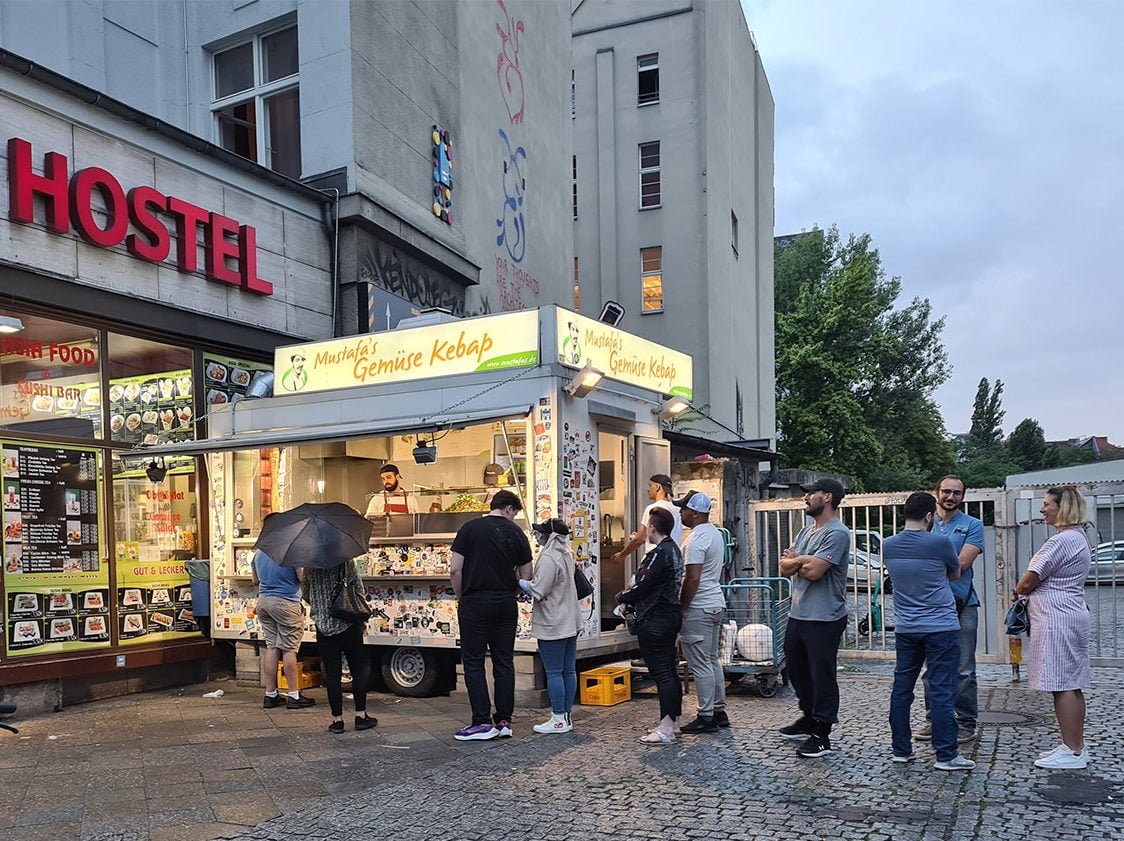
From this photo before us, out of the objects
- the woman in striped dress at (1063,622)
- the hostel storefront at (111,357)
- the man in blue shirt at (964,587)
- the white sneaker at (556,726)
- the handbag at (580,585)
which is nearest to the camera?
the woman in striped dress at (1063,622)

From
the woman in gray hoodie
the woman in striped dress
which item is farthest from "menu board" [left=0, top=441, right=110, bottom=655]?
the woman in striped dress

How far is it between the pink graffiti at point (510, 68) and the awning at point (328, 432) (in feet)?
28.4

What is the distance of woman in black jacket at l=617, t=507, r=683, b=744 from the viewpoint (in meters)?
7.15

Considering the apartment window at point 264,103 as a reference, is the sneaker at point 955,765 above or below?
below

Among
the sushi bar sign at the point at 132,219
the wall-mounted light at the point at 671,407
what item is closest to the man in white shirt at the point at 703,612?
the wall-mounted light at the point at 671,407

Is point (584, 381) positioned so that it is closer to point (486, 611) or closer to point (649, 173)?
point (486, 611)

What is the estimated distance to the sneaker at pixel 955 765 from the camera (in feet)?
19.6

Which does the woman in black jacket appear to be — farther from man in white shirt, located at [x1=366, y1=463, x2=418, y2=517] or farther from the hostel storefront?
the hostel storefront

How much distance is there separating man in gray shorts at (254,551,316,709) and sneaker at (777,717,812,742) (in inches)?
164

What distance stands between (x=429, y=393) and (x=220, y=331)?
111 inches

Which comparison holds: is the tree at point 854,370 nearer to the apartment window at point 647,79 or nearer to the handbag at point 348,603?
the apartment window at point 647,79

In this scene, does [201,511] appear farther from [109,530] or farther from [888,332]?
[888,332]

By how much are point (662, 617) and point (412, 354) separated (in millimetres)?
3746

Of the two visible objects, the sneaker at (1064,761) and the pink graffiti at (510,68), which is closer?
the sneaker at (1064,761)
